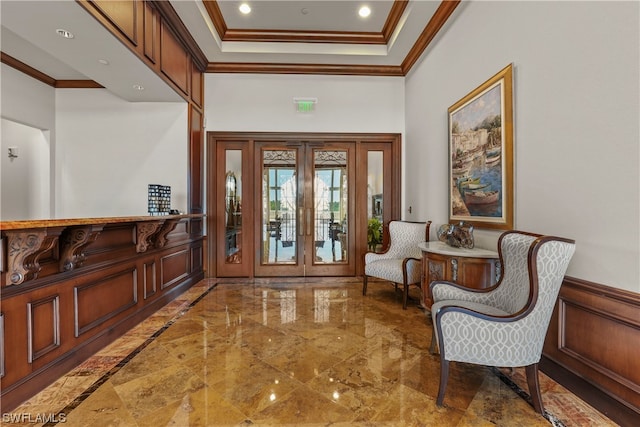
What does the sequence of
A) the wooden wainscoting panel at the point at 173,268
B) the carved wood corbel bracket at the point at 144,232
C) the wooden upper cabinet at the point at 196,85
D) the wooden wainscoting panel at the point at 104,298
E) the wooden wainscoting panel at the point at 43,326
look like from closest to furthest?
the wooden wainscoting panel at the point at 43,326 → the wooden wainscoting panel at the point at 104,298 → the carved wood corbel bracket at the point at 144,232 → the wooden wainscoting panel at the point at 173,268 → the wooden upper cabinet at the point at 196,85

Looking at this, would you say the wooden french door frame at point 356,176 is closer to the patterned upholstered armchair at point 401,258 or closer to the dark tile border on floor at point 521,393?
the patterned upholstered armchair at point 401,258

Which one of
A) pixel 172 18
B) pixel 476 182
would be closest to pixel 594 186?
pixel 476 182

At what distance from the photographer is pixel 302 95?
14.9 ft

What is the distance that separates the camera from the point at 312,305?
11.3 feet

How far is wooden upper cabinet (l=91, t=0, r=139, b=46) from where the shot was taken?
227cm

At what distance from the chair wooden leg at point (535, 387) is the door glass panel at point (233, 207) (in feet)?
12.9

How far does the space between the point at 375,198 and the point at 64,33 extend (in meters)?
4.13

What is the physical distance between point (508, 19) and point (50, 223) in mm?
3675

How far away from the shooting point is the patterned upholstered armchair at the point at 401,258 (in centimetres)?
330

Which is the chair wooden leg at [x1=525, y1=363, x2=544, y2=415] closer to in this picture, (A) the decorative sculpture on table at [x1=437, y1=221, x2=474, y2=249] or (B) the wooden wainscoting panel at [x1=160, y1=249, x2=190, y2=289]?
(A) the decorative sculpture on table at [x1=437, y1=221, x2=474, y2=249]

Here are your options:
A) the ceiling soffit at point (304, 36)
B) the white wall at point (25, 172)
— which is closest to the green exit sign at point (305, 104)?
the ceiling soffit at point (304, 36)

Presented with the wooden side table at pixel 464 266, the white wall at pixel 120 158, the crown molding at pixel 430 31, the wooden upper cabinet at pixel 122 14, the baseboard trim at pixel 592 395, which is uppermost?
the crown molding at pixel 430 31

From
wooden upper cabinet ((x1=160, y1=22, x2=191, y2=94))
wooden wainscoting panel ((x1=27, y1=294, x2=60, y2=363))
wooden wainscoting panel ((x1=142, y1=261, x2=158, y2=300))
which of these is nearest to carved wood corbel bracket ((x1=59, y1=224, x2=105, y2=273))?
wooden wainscoting panel ((x1=27, y1=294, x2=60, y2=363))

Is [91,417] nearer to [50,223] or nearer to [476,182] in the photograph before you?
[50,223]
